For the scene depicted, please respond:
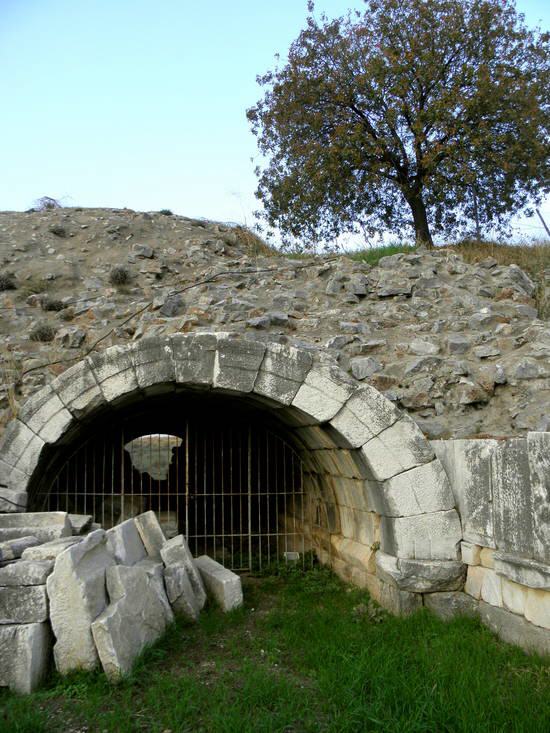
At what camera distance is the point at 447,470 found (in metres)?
5.55

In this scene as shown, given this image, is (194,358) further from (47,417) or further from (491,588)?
(491,588)

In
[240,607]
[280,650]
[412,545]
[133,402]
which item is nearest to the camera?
[280,650]

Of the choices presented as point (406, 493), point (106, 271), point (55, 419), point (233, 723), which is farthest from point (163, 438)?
point (233, 723)

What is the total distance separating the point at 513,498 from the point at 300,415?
2.23 metres

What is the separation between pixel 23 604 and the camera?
13.9 feet

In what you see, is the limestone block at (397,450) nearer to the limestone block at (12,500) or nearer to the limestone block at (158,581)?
the limestone block at (158,581)

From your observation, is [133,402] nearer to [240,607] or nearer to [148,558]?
[148,558]

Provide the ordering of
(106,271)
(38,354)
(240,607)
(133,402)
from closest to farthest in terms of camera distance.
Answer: (240,607) < (133,402) < (38,354) < (106,271)

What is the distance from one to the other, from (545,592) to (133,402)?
4.07 m

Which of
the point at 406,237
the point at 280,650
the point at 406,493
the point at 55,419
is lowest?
the point at 280,650

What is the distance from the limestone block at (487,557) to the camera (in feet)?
16.0

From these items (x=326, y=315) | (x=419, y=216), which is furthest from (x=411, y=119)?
(x=326, y=315)

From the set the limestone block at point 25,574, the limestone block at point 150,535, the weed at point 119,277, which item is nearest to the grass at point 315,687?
the limestone block at point 25,574

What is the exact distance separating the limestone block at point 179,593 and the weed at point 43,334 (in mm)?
3363
